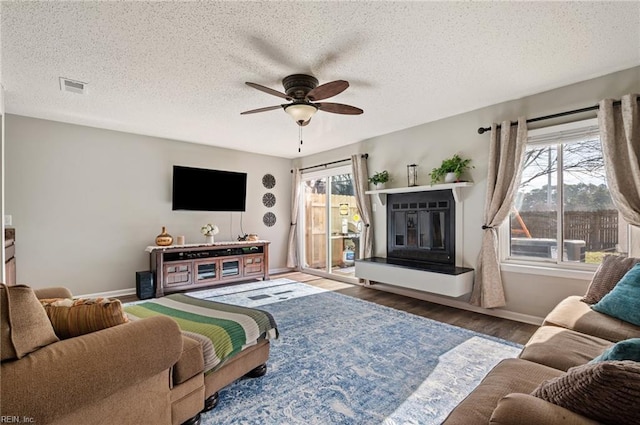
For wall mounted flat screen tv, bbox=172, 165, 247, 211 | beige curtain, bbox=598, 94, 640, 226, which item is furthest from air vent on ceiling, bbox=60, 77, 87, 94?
beige curtain, bbox=598, 94, 640, 226

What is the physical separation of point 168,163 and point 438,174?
438cm

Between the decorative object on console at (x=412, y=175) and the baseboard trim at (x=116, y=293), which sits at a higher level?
the decorative object on console at (x=412, y=175)

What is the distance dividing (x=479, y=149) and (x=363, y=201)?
6.40 ft

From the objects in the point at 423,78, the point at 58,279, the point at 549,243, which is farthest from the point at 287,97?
the point at 58,279

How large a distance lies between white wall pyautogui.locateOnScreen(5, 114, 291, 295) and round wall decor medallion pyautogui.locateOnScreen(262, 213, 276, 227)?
3.86ft

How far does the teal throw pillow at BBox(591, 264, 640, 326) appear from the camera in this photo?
1.92 metres

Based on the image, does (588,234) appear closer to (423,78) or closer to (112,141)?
(423,78)

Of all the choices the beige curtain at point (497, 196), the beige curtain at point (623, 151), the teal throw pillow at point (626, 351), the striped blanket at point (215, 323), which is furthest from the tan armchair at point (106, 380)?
the beige curtain at point (623, 151)

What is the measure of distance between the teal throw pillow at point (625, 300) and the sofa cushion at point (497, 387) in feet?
3.29

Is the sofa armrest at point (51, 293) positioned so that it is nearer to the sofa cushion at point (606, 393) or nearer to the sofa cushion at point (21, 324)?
the sofa cushion at point (21, 324)

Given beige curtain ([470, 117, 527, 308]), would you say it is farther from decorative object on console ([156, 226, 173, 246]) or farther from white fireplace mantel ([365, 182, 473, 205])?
decorative object on console ([156, 226, 173, 246])

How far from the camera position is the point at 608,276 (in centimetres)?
234

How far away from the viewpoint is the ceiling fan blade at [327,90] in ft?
7.97

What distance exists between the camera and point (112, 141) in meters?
4.63
